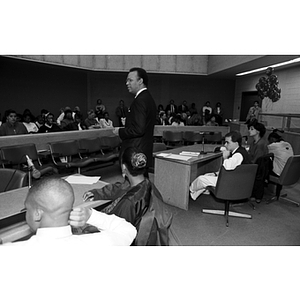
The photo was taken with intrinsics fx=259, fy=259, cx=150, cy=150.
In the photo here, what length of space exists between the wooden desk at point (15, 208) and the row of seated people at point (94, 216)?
0.29 meters

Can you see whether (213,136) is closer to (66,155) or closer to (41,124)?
(66,155)

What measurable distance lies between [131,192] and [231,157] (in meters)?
1.95

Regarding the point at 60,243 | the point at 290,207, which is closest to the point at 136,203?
the point at 60,243

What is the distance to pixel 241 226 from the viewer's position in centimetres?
302

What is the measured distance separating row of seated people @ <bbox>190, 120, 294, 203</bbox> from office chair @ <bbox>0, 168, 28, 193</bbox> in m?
2.09

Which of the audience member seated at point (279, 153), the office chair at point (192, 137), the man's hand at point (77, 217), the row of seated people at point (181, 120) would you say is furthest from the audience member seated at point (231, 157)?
the row of seated people at point (181, 120)

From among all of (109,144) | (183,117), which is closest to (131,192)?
(109,144)

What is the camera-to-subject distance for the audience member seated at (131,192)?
1414 millimetres

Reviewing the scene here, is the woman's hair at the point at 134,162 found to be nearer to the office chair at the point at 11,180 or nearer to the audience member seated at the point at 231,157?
the office chair at the point at 11,180

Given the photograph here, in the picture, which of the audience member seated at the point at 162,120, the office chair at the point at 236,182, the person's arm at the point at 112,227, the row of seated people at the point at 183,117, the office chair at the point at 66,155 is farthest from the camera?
the row of seated people at the point at 183,117

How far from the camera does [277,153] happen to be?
387 centimetres

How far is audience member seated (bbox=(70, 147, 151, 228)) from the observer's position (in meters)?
1.41

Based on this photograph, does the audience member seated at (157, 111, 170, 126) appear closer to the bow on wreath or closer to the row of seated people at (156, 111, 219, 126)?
the row of seated people at (156, 111, 219, 126)

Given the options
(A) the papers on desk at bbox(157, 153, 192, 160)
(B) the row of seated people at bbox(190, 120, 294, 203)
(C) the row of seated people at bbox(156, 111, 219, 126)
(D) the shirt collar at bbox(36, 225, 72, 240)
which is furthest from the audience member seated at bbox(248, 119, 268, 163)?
(C) the row of seated people at bbox(156, 111, 219, 126)
